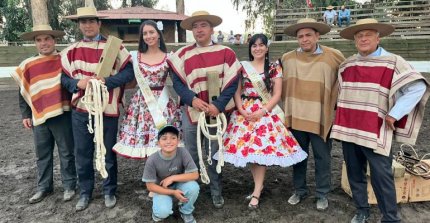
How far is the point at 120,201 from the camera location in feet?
13.0

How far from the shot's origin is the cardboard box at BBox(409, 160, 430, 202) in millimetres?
3713

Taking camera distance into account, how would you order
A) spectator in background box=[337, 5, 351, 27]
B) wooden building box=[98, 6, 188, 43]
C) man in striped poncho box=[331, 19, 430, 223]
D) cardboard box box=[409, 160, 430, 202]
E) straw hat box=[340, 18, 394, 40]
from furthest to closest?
wooden building box=[98, 6, 188, 43] < spectator in background box=[337, 5, 351, 27] < cardboard box box=[409, 160, 430, 202] < straw hat box=[340, 18, 394, 40] < man in striped poncho box=[331, 19, 430, 223]

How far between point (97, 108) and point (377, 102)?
2.43 meters

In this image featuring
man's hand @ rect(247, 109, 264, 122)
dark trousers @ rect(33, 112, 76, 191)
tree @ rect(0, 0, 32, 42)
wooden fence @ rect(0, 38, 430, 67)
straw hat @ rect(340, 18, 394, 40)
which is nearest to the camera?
straw hat @ rect(340, 18, 394, 40)

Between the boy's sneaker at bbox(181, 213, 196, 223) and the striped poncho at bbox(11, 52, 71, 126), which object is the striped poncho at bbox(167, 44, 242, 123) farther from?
the striped poncho at bbox(11, 52, 71, 126)

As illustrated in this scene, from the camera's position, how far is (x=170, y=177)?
339 centimetres

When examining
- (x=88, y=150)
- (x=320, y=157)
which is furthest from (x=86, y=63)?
(x=320, y=157)

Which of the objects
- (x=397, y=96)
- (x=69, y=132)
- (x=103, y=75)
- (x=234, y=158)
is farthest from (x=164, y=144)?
(x=397, y=96)

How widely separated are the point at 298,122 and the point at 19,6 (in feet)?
68.7

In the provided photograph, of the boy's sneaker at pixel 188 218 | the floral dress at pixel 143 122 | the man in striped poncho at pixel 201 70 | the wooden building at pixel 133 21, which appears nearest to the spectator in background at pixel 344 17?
the wooden building at pixel 133 21

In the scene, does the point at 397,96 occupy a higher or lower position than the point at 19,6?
lower

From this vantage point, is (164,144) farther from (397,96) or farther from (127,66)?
(397,96)

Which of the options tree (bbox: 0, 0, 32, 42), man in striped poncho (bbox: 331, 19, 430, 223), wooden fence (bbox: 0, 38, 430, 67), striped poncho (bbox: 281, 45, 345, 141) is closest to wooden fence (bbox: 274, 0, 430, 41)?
wooden fence (bbox: 0, 38, 430, 67)

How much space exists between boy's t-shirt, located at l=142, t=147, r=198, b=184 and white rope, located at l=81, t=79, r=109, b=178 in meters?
0.48
